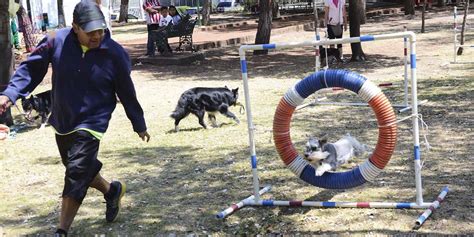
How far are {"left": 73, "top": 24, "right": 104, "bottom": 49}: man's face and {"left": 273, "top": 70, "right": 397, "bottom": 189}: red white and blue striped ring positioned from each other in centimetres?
154

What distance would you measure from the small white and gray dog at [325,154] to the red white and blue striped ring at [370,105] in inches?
2.3

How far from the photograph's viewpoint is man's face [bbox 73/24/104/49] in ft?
13.2

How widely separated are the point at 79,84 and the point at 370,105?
2110 millimetres

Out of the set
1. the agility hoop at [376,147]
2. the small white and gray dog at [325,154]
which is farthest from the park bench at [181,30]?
the agility hoop at [376,147]

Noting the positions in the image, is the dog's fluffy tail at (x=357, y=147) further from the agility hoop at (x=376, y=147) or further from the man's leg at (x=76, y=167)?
the man's leg at (x=76, y=167)

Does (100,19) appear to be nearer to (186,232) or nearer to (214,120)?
(186,232)

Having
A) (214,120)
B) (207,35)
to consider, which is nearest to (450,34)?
(207,35)

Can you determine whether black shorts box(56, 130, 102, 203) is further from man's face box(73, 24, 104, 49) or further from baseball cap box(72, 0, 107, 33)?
baseball cap box(72, 0, 107, 33)

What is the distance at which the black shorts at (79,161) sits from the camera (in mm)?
4086

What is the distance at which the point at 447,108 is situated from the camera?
8.31m

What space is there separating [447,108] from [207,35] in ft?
56.4

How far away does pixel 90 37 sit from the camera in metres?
4.05

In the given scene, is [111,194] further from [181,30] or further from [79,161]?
[181,30]

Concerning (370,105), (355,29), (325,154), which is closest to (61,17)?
(355,29)
